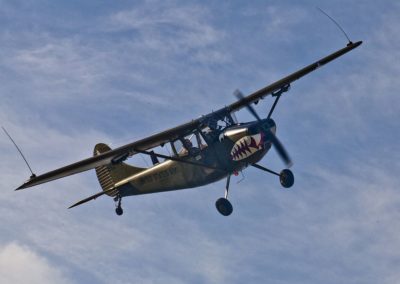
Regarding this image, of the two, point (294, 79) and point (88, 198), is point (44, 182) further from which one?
point (294, 79)

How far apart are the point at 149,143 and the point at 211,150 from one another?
254 cm

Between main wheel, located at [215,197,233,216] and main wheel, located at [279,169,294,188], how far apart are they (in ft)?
7.61

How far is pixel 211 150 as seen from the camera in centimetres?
3522

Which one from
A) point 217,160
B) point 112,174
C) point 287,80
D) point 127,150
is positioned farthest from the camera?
point 112,174

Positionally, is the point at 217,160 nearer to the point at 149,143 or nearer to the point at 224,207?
the point at 224,207

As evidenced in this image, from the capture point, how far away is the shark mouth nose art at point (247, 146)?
34000 millimetres

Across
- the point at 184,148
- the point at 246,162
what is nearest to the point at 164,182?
the point at 184,148

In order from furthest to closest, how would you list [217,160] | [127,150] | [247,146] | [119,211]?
[119,211] < [127,150] < [217,160] < [247,146]

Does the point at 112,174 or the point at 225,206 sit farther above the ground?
the point at 112,174

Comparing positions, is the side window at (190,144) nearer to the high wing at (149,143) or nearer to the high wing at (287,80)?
the high wing at (149,143)

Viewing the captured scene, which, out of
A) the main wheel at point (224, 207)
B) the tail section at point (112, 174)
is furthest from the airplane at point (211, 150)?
the tail section at point (112, 174)

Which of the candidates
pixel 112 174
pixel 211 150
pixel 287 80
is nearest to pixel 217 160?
pixel 211 150

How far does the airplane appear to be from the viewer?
3416cm

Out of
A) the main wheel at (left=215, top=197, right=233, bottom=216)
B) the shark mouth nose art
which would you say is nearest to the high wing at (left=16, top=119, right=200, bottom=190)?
the shark mouth nose art
